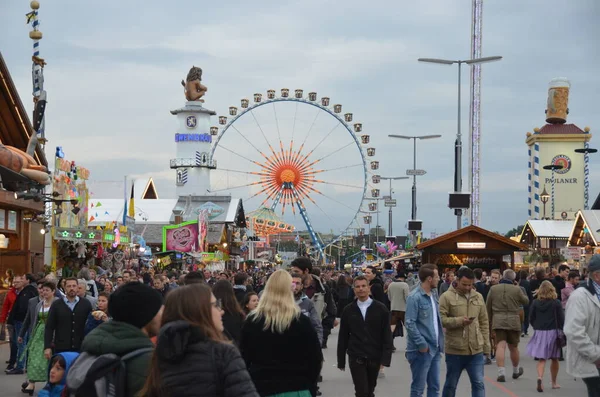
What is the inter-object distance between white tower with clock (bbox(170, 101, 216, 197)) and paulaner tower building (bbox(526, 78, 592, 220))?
33944 mm

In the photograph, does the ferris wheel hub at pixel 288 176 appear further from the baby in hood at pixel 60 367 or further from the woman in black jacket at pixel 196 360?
the woman in black jacket at pixel 196 360

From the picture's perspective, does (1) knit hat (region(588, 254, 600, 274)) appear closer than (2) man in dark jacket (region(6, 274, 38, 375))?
Yes

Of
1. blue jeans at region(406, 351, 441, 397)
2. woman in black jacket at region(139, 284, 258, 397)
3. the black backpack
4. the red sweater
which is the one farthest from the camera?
the red sweater

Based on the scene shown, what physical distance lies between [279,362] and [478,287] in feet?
43.8

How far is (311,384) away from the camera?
6.65 metres

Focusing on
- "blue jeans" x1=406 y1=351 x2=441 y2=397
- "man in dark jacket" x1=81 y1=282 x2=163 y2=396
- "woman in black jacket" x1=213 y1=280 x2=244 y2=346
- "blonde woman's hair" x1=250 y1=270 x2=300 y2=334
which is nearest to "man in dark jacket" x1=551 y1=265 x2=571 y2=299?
"blue jeans" x1=406 y1=351 x2=441 y2=397

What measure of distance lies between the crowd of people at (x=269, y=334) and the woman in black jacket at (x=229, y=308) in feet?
0.04

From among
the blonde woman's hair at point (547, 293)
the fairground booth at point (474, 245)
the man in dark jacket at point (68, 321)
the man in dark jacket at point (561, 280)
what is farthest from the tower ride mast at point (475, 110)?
the man in dark jacket at point (68, 321)

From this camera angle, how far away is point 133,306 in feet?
16.5

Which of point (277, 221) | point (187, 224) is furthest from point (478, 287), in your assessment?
point (277, 221)

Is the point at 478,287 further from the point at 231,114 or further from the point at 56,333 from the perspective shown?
the point at 231,114

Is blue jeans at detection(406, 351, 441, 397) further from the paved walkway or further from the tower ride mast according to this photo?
the tower ride mast

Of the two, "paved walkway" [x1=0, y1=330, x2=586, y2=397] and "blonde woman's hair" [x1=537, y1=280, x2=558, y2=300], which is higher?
"blonde woman's hair" [x1=537, y1=280, x2=558, y2=300]

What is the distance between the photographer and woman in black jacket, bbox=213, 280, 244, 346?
9297mm
